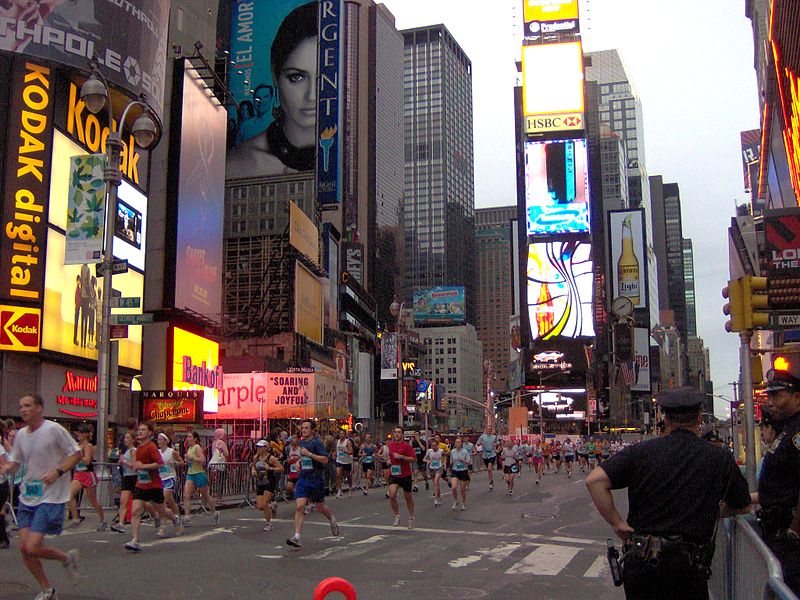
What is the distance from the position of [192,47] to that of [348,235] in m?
85.1

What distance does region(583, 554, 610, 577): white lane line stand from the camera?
977 cm

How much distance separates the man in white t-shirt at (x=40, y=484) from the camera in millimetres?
7516

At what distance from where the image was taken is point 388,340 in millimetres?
85125

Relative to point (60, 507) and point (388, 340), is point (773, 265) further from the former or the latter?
point (388, 340)

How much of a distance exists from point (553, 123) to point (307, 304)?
180 ft

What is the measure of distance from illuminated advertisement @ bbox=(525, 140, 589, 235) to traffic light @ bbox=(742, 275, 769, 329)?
333 feet

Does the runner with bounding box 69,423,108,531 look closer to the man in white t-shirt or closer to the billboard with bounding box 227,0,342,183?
the man in white t-shirt

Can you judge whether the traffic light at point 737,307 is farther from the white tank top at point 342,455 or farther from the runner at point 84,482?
the white tank top at point 342,455

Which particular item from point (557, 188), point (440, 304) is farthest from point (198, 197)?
point (440, 304)

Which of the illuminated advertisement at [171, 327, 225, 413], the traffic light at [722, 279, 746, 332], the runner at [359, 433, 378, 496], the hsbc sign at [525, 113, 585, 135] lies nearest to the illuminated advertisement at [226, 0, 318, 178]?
the illuminated advertisement at [171, 327, 225, 413]

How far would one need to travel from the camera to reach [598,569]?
33.3 feet

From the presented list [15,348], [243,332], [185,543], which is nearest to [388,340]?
[243,332]

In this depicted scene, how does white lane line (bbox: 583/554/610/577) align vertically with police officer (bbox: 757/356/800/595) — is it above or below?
below

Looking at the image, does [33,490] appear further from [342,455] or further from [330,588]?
[342,455]
